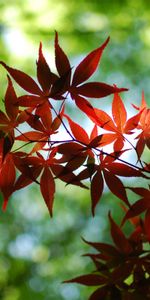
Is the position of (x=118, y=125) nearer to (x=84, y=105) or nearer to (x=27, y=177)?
(x=84, y=105)

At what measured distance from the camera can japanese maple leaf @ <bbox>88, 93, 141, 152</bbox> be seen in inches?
31.1

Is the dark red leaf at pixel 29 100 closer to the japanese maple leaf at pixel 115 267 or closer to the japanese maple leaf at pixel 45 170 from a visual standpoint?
the japanese maple leaf at pixel 45 170

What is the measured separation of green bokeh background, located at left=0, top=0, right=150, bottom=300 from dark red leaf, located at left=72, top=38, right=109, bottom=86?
9.79 feet

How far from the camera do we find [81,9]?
3.89 metres

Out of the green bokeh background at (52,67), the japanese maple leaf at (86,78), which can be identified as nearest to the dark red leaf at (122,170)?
the japanese maple leaf at (86,78)

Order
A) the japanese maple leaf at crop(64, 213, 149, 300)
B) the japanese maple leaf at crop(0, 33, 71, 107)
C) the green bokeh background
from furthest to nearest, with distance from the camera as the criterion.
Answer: the green bokeh background < the japanese maple leaf at crop(64, 213, 149, 300) < the japanese maple leaf at crop(0, 33, 71, 107)

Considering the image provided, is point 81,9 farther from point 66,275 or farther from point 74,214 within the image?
point 66,275

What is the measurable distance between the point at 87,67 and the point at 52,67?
3169mm

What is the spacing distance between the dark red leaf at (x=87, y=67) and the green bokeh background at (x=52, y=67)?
2984 millimetres

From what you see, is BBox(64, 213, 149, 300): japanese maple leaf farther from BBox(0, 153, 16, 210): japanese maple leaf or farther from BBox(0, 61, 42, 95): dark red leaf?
BBox(0, 61, 42, 95): dark red leaf

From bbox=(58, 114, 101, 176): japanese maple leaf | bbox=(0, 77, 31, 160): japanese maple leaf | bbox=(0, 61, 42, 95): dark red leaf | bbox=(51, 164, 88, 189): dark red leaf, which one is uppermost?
bbox=(0, 61, 42, 95): dark red leaf

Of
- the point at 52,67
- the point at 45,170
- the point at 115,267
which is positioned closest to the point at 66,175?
the point at 45,170

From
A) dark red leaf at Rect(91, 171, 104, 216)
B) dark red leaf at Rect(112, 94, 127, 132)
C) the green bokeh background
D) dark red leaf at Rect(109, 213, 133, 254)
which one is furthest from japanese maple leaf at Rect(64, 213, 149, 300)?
the green bokeh background

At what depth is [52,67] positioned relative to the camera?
12.6 ft
